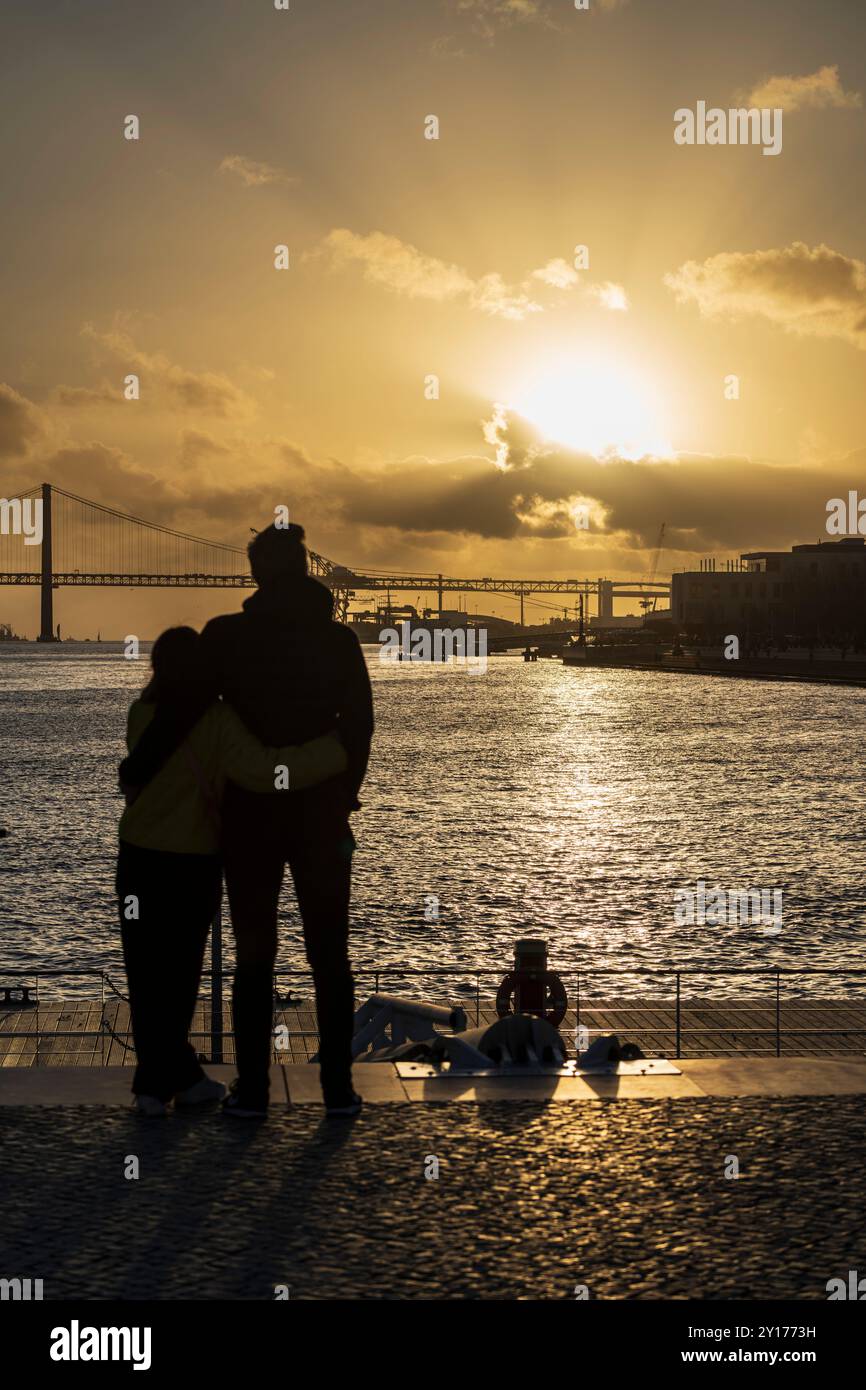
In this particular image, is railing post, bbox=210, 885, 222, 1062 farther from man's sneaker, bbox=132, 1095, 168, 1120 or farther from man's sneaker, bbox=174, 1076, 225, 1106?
man's sneaker, bbox=132, 1095, 168, 1120

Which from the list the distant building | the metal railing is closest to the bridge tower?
the distant building

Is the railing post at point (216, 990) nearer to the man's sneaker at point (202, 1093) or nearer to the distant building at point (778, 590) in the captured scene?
the man's sneaker at point (202, 1093)

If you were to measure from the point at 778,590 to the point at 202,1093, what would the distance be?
188 m

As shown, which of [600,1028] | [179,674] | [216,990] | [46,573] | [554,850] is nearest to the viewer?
[179,674]

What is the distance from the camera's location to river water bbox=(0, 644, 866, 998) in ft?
72.9

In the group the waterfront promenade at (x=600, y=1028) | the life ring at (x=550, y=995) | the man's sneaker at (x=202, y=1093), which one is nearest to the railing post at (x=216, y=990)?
the waterfront promenade at (x=600, y=1028)

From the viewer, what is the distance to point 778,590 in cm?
18925

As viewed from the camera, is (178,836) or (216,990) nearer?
(178,836)

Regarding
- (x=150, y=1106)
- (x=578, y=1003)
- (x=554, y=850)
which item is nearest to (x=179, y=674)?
(x=150, y=1106)

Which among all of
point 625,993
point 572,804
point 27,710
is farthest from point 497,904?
point 27,710

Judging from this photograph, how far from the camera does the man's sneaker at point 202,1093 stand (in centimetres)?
615

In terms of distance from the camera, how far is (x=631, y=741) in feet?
230

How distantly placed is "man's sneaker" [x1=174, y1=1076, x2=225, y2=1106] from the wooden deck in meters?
4.56

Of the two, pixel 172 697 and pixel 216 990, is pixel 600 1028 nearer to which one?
pixel 216 990
